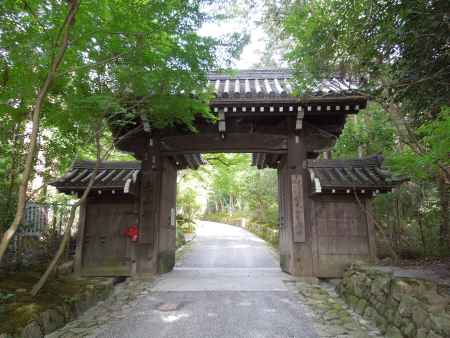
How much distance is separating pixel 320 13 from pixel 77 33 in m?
4.35

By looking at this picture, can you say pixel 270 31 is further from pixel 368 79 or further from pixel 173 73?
pixel 173 73

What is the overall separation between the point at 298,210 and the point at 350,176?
1653 millimetres

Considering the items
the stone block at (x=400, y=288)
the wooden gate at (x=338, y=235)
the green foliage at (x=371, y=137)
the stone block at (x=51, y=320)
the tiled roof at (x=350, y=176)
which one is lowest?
the stone block at (x=51, y=320)

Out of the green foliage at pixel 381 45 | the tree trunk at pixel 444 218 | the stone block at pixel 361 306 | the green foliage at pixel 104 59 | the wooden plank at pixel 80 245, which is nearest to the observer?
the green foliage at pixel 104 59

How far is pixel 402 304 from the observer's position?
Result: 13.8 feet

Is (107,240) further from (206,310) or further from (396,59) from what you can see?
(396,59)

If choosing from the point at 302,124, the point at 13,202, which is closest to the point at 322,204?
the point at 302,124

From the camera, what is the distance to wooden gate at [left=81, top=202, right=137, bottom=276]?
7816 mm

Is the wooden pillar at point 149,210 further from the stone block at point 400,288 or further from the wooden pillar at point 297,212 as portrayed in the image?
the stone block at point 400,288

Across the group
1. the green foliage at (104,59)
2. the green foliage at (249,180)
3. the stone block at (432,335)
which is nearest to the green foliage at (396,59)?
the green foliage at (104,59)

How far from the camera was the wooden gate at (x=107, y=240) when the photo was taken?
7.82 metres

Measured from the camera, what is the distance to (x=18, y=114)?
201 inches

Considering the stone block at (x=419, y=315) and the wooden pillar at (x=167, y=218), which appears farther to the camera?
the wooden pillar at (x=167, y=218)

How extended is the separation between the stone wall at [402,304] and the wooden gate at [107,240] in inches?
221
